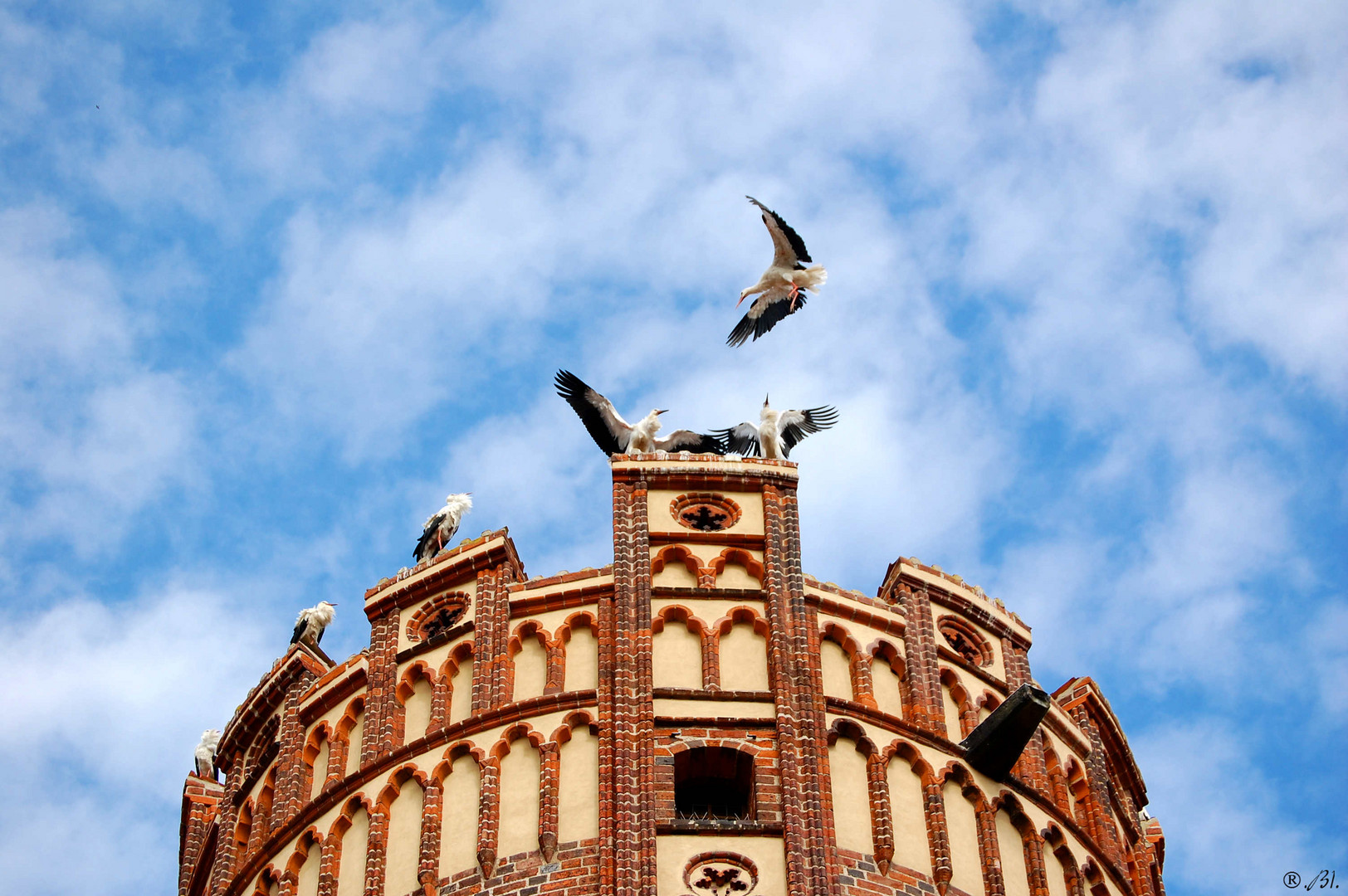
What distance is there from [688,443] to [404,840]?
36.8 ft

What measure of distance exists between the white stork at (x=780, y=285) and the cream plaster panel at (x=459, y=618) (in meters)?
8.28

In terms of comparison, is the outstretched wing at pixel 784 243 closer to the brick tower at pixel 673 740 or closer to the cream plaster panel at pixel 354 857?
the brick tower at pixel 673 740

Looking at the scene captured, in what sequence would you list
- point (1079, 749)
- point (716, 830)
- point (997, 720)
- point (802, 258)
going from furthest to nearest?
point (802, 258) → point (1079, 749) → point (997, 720) → point (716, 830)

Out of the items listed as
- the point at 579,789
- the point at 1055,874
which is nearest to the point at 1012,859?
the point at 1055,874

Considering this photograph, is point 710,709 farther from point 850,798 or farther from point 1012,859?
point 1012,859

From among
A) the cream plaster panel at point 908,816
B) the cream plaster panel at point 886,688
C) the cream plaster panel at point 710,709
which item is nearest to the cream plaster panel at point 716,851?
the cream plaster panel at point 908,816

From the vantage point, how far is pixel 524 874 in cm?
3797

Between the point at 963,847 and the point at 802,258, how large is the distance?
14.0 m

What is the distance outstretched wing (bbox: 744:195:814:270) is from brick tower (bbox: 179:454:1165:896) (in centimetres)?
540

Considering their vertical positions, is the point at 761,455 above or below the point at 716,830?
above

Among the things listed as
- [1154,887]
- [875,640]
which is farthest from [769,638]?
[1154,887]

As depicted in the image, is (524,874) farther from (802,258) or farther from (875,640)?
(802,258)

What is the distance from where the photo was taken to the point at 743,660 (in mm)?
41562

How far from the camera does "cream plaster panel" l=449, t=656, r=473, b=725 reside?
41.6 metres
